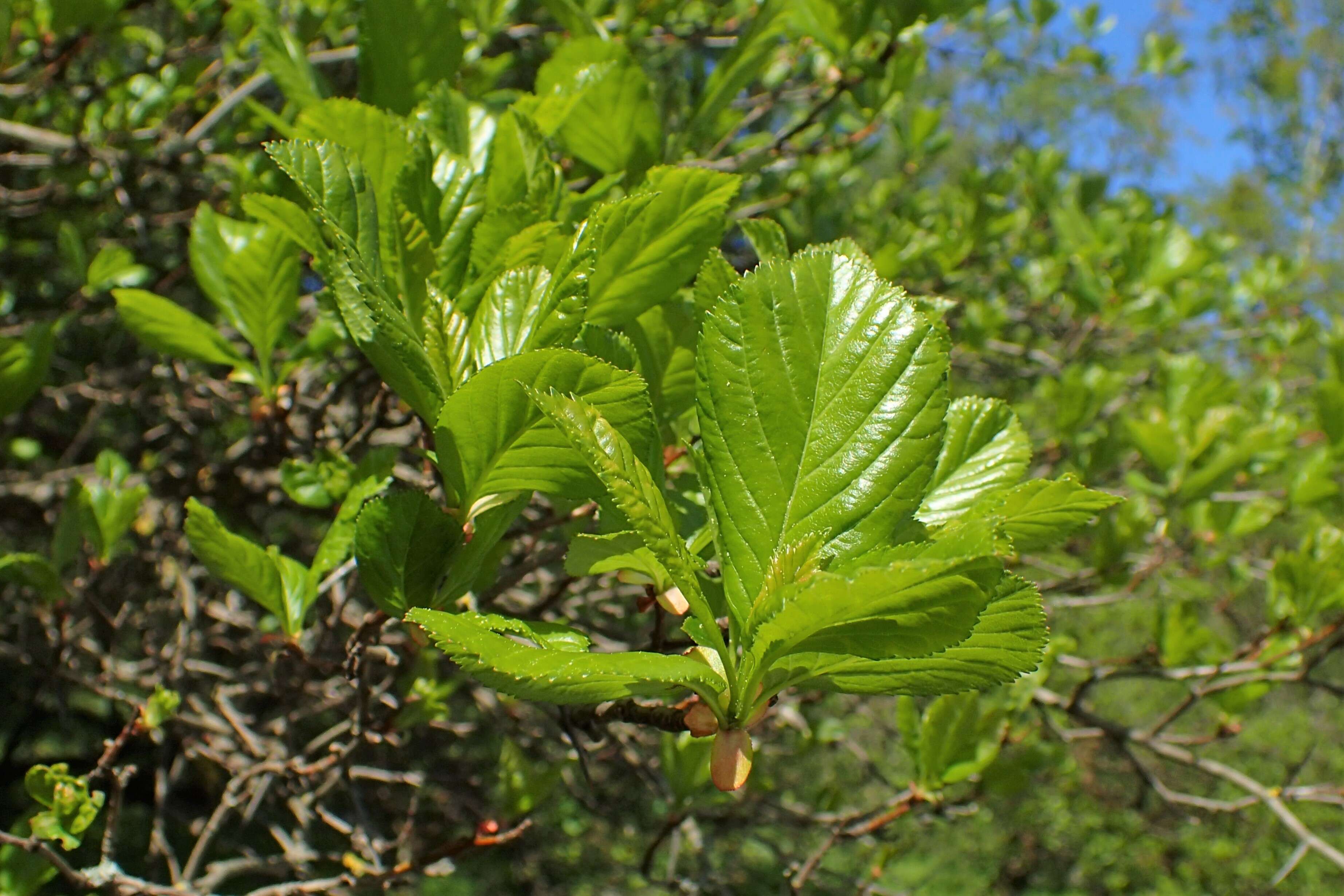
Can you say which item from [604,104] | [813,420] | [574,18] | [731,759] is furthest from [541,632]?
[574,18]

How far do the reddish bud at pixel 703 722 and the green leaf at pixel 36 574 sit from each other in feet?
3.22

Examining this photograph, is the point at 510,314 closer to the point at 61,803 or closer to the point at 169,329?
the point at 169,329

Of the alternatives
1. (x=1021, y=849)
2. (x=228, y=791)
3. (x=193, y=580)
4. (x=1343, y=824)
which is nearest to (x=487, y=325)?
(x=228, y=791)

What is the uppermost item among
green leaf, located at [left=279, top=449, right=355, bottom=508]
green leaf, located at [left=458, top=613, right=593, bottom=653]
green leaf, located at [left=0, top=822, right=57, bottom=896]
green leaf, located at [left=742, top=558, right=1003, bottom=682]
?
green leaf, located at [left=742, top=558, right=1003, bottom=682]

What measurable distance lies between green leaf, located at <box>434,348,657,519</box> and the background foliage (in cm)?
21

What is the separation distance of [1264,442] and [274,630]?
251cm

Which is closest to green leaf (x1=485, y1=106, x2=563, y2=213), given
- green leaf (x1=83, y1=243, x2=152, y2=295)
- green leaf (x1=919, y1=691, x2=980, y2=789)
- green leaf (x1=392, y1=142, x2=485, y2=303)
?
green leaf (x1=392, y1=142, x2=485, y2=303)

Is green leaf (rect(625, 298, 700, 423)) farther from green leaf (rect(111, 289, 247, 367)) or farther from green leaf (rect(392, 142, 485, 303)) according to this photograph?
green leaf (rect(111, 289, 247, 367))

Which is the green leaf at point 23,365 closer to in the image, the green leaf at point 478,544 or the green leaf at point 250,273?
the green leaf at point 250,273

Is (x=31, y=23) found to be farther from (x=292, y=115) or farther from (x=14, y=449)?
(x=292, y=115)

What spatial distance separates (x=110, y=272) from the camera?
203 centimetres

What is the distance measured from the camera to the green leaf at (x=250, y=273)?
1.21 metres

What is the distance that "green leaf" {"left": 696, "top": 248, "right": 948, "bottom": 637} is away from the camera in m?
0.69

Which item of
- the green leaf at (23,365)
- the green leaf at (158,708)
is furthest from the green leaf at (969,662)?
the green leaf at (23,365)
